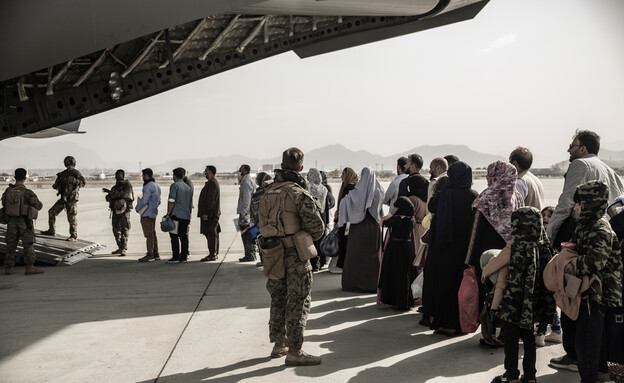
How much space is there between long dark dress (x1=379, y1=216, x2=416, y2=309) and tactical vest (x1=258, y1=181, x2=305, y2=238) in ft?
7.45

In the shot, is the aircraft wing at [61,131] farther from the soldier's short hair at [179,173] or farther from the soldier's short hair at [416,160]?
the soldier's short hair at [416,160]

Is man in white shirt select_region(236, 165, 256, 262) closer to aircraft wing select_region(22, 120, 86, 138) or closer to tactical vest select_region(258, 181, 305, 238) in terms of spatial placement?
tactical vest select_region(258, 181, 305, 238)

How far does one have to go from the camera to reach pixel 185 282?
8.73m

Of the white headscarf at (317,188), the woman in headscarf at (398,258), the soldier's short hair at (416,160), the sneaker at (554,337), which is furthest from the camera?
the white headscarf at (317,188)

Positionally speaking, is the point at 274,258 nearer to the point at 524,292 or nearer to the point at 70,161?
the point at 524,292

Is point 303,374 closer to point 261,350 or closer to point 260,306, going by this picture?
point 261,350

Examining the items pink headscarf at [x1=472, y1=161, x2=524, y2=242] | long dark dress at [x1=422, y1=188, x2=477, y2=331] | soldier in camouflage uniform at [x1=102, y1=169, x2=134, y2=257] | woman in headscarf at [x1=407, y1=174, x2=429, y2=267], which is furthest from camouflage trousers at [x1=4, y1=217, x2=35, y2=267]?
pink headscarf at [x1=472, y1=161, x2=524, y2=242]

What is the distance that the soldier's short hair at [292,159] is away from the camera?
196 inches

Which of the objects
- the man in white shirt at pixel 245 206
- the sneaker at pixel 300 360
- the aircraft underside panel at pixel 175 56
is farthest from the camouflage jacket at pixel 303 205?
the aircraft underside panel at pixel 175 56

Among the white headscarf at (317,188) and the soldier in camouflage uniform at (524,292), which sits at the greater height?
the white headscarf at (317,188)

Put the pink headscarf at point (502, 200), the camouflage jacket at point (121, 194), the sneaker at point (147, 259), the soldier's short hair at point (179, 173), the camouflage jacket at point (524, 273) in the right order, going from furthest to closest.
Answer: the camouflage jacket at point (121, 194)
the sneaker at point (147, 259)
the soldier's short hair at point (179, 173)
the pink headscarf at point (502, 200)
the camouflage jacket at point (524, 273)

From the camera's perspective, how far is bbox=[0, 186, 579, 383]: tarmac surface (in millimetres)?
4605

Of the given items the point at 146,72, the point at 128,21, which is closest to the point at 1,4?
the point at 128,21

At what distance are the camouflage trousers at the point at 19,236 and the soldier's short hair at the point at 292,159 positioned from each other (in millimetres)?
6406
